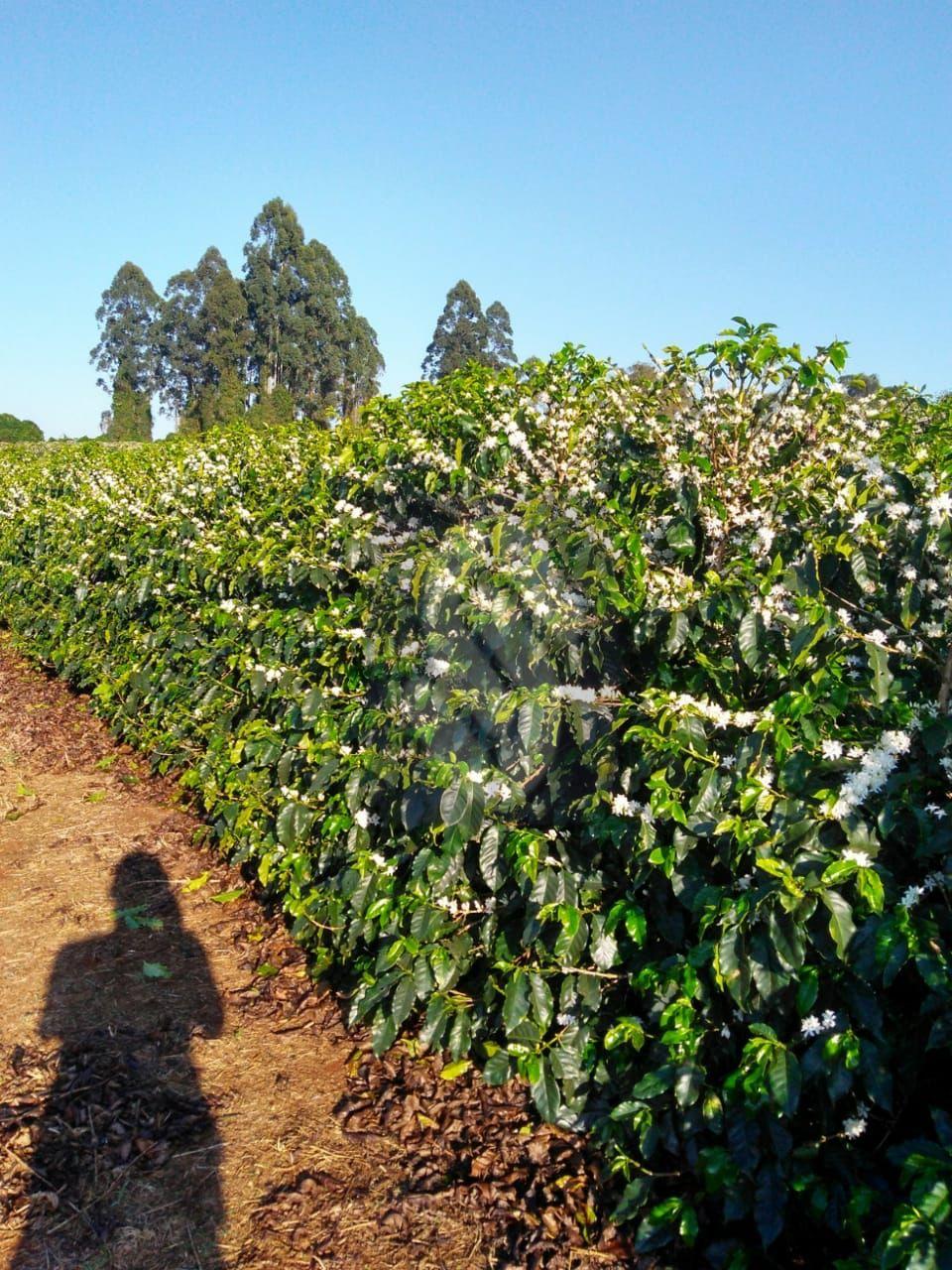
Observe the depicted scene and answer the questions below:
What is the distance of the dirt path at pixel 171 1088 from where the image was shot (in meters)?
2.50


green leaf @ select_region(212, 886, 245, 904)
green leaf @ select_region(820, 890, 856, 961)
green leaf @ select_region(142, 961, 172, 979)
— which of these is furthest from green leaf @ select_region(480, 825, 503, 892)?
green leaf @ select_region(212, 886, 245, 904)

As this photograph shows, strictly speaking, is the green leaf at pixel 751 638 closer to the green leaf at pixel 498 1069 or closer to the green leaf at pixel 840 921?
the green leaf at pixel 840 921

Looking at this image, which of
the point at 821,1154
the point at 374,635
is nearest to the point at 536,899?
the point at 821,1154

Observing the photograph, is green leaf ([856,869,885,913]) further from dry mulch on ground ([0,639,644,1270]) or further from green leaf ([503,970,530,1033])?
dry mulch on ground ([0,639,644,1270])

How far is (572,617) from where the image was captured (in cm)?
270

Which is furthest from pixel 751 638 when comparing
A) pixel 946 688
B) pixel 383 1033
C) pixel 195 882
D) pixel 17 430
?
pixel 17 430

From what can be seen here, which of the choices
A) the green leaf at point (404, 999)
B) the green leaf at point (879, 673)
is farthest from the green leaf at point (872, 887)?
the green leaf at point (404, 999)

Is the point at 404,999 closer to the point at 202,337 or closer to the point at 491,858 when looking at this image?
the point at 491,858

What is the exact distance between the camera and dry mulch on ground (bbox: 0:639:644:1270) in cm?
248

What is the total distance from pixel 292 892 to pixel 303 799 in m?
0.42

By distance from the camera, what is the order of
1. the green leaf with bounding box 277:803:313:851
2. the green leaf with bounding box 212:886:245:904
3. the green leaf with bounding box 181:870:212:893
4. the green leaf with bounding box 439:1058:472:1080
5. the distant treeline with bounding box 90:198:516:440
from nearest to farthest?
the green leaf with bounding box 439:1058:472:1080 → the green leaf with bounding box 277:803:313:851 → the green leaf with bounding box 212:886:245:904 → the green leaf with bounding box 181:870:212:893 → the distant treeline with bounding box 90:198:516:440

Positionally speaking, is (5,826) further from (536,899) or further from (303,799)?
(536,899)

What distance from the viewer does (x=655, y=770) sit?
237 centimetres

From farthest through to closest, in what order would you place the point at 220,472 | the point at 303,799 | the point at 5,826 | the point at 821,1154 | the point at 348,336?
the point at 348,336 → the point at 220,472 → the point at 5,826 → the point at 303,799 → the point at 821,1154
